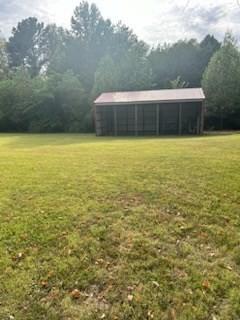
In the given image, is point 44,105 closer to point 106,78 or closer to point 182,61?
point 106,78

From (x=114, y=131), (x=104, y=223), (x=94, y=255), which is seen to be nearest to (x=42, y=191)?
(x=104, y=223)

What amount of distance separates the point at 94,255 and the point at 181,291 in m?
1.15

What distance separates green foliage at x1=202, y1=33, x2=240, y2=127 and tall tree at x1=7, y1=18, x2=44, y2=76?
33.3 m

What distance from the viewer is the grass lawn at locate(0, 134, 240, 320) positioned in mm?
3283

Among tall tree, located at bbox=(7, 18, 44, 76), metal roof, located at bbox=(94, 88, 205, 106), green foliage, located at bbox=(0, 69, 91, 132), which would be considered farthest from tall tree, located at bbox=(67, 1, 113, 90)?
metal roof, located at bbox=(94, 88, 205, 106)

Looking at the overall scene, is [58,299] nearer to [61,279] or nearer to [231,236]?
[61,279]

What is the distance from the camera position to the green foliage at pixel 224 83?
27188 millimetres

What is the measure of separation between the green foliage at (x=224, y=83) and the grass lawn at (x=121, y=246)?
71.1ft

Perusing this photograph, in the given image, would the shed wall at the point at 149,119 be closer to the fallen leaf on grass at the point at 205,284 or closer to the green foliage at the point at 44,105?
the green foliage at the point at 44,105

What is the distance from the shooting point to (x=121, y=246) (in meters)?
4.23

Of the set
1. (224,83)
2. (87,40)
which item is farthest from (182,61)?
(87,40)

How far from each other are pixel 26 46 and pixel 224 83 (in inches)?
1483

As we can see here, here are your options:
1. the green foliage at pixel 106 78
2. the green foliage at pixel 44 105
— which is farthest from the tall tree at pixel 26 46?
the green foliage at pixel 106 78

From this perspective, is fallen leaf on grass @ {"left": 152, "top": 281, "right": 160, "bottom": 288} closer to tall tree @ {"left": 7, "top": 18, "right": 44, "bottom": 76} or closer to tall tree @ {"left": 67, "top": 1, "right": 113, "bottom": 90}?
tall tree @ {"left": 67, "top": 1, "right": 113, "bottom": 90}
